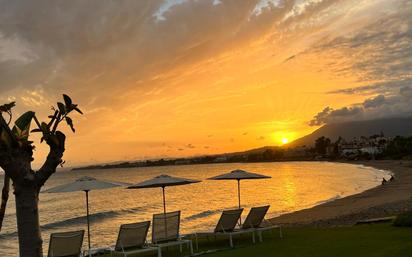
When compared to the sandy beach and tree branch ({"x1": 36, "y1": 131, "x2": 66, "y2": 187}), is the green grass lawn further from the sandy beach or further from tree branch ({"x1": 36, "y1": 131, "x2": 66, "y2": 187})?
tree branch ({"x1": 36, "y1": 131, "x2": 66, "y2": 187})

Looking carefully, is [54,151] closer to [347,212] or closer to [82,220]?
[347,212]

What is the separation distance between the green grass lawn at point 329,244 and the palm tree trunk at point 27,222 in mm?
5922

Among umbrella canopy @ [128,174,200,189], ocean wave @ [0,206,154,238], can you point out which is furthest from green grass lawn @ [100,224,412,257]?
ocean wave @ [0,206,154,238]

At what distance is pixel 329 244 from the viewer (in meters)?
9.23

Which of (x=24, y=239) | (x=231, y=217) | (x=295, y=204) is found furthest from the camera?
(x=295, y=204)

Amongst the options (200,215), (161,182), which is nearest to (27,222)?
(161,182)

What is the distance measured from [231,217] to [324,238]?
6.82 ft

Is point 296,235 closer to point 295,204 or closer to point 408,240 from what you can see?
point 408,240

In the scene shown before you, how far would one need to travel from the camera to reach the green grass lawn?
26.3ft

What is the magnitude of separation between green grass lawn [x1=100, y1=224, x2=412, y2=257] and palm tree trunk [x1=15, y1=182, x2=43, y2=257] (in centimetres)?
592

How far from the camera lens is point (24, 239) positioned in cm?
297

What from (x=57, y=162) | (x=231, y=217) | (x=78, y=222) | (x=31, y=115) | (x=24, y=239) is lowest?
(x=78, y=222)

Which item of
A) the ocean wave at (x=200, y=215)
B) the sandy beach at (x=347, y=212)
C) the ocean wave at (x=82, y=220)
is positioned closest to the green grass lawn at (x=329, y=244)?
the sandy beach at (x=347, y=212)

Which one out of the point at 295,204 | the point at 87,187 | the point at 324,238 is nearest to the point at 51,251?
the point at 87,187
